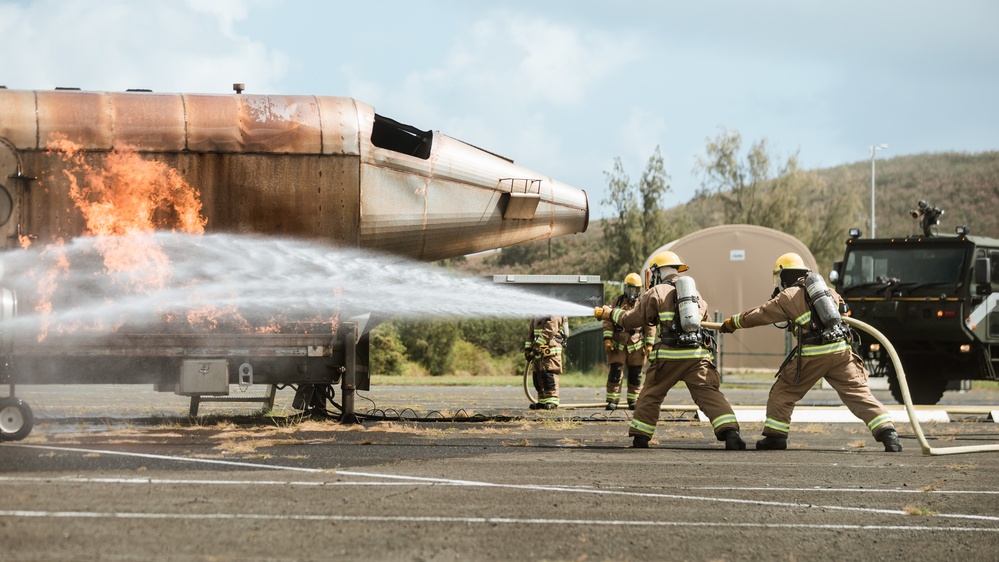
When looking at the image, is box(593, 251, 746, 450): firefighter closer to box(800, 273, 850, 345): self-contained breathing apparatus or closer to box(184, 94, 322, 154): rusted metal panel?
box(800, 273, 850, 345): self-contained breathing apparatus

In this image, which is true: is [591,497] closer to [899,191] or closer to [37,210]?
[37,210]

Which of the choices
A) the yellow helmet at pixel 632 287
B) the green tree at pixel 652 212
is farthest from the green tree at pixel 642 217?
the yellow helmet at pixel 632 287

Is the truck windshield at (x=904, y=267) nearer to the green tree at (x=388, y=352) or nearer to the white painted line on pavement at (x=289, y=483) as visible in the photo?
the white painted line on pavement at (x=289, y=483)

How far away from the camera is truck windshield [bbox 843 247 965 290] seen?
16016 mm

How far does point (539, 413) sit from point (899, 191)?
274 ft

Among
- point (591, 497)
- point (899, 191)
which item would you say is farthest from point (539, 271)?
point (899, 191)

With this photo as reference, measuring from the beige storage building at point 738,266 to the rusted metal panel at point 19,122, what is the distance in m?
17.6

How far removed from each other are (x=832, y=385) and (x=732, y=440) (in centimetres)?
109

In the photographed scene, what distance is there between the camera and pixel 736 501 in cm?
676

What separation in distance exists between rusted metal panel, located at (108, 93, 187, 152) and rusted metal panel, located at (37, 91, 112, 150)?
0.34ft

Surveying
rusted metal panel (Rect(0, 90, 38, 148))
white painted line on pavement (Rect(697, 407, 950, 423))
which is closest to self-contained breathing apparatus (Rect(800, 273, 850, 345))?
white painted line on pavement (Rect(697, 407, 950, 423))

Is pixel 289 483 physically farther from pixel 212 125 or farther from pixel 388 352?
pixel 388 352

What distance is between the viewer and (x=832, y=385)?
10.0 metres

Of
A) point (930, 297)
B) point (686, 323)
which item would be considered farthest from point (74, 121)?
point (930, 297)
